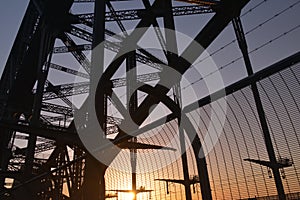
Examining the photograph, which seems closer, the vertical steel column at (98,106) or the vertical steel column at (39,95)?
the vertical steel column at (98,106)

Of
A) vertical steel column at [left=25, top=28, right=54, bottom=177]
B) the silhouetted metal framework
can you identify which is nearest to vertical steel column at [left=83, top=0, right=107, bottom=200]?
the silhouetted metal framework

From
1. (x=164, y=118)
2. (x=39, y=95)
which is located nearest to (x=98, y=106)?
(x=164, y=118)

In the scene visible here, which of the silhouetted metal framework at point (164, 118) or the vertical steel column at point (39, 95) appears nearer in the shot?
the silhouetted metal framework at point (164, 118)

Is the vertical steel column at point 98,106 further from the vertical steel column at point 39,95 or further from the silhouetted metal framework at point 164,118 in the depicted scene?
the vertical steel column at point 39,95

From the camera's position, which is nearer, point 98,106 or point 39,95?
Result: point 98,106

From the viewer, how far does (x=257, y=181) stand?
23.9ft

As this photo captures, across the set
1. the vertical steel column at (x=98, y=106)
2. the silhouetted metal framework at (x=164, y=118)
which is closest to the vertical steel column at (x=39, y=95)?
the silhouetted metal framework at (x=164, y=118)

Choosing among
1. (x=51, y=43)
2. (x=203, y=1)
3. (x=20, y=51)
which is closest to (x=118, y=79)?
(x=51, y=43)

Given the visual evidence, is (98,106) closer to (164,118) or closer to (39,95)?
(164,118)

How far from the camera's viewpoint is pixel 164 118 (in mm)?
2496

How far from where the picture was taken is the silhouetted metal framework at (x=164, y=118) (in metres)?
3.05

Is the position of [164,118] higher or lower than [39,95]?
lower

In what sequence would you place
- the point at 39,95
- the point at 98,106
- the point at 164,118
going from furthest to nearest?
the point at 39,95 → the point at 98,106 → the point at 164,118

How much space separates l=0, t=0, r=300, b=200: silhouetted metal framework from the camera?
3055mm
